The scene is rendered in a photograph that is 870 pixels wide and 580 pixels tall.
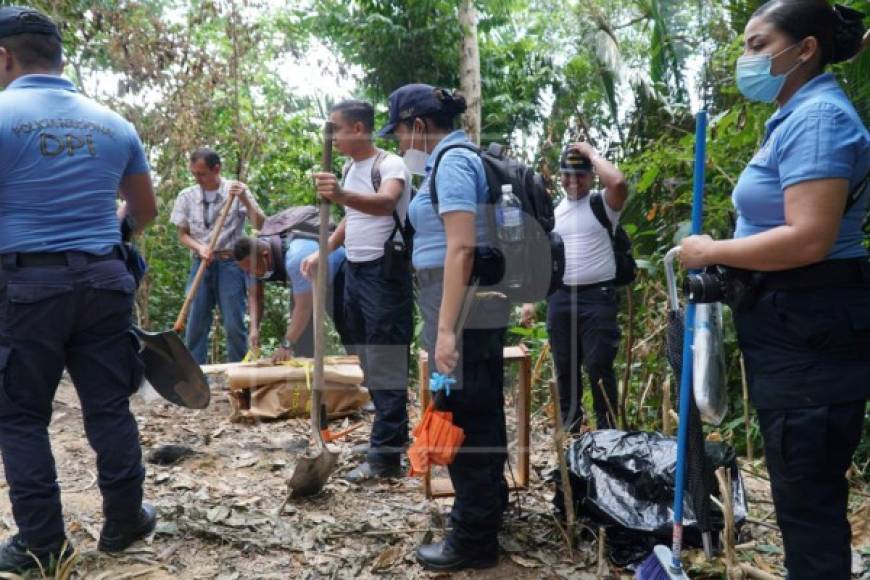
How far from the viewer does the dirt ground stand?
3.05 m

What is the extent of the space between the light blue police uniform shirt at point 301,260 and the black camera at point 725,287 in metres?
3.06

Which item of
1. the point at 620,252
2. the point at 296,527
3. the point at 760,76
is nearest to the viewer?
the point at 760,76

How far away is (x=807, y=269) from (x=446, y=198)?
1.21 m

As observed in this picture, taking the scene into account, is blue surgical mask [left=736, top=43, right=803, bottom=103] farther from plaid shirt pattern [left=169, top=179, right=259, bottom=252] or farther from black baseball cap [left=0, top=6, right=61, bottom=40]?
plaid shirt pattern [left=169, top=179, right=259, bottom=252]

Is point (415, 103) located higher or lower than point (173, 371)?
higher

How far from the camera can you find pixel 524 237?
2.87 metres

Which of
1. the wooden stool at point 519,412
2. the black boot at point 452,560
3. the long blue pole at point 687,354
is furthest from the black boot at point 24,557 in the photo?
the long blue pole at point 687,354

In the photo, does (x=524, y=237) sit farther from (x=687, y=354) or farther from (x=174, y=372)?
(x=174, y=372)

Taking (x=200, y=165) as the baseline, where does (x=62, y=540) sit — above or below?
below

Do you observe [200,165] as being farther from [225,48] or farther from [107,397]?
[225,48]

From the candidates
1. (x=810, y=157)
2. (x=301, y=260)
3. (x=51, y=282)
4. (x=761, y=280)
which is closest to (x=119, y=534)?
(x=51, y=282)

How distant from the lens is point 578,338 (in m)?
4.68

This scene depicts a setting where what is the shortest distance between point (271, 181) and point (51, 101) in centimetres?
728

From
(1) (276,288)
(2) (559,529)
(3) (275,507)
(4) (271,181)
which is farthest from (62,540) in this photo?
(4) (271,181)
